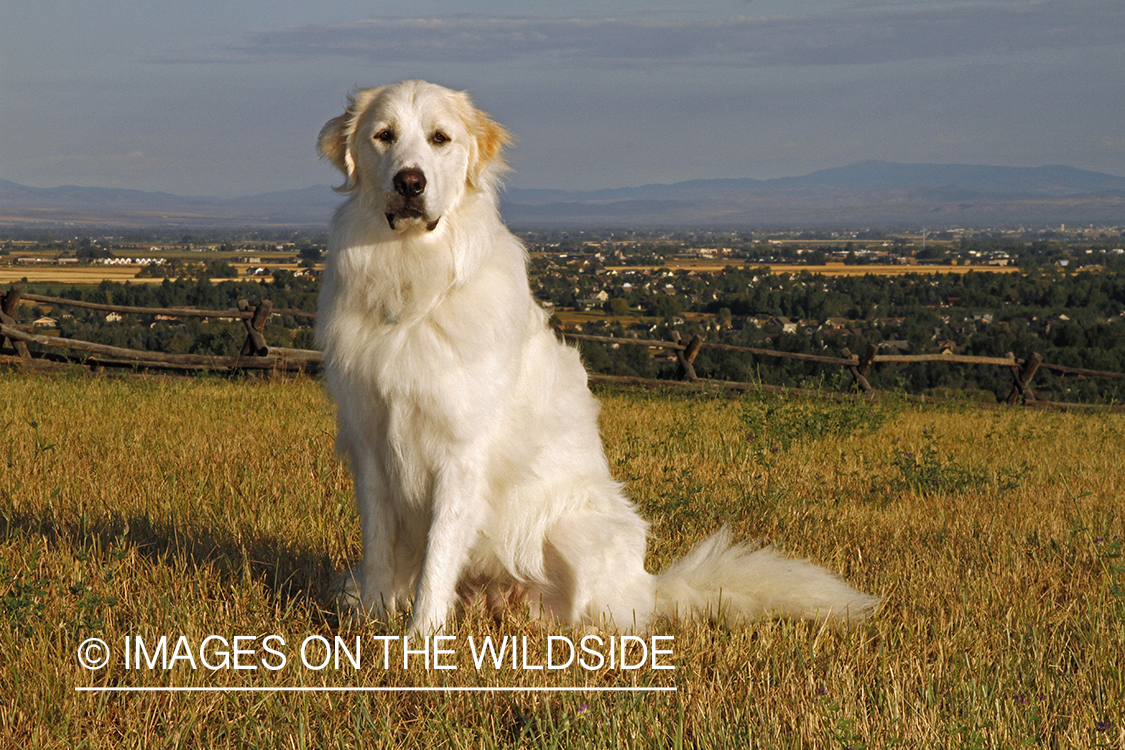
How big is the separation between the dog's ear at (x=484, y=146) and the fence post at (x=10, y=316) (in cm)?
1131

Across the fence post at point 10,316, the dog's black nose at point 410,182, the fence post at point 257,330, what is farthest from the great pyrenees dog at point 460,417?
the fence post at point 10,316

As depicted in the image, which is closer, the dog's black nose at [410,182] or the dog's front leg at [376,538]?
the dog's black nose at [410,182]

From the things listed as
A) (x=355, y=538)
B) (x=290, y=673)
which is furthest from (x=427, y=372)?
(x=355, y=538)

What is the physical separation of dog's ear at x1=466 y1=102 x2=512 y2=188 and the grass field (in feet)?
5.07

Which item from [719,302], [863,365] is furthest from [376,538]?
[719,302]

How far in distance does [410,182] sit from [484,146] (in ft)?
1.43

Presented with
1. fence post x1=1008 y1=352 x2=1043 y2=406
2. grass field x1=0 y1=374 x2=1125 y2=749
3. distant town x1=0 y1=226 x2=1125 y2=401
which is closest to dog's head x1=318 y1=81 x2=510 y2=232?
distant town x1=0 y1=226 x2=1125 y2=401

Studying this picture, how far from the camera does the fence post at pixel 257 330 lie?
43.3 ft

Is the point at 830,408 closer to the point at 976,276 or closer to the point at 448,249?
the point at 448,249

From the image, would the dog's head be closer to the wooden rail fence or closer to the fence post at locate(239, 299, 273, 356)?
the wooden rail fence

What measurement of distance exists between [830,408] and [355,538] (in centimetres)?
562

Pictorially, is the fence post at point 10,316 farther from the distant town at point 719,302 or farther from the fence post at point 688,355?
the fence post at point 688,355

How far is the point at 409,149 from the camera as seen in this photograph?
9.55 ft

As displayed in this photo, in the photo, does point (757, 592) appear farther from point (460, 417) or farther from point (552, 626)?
point (460, 417)
